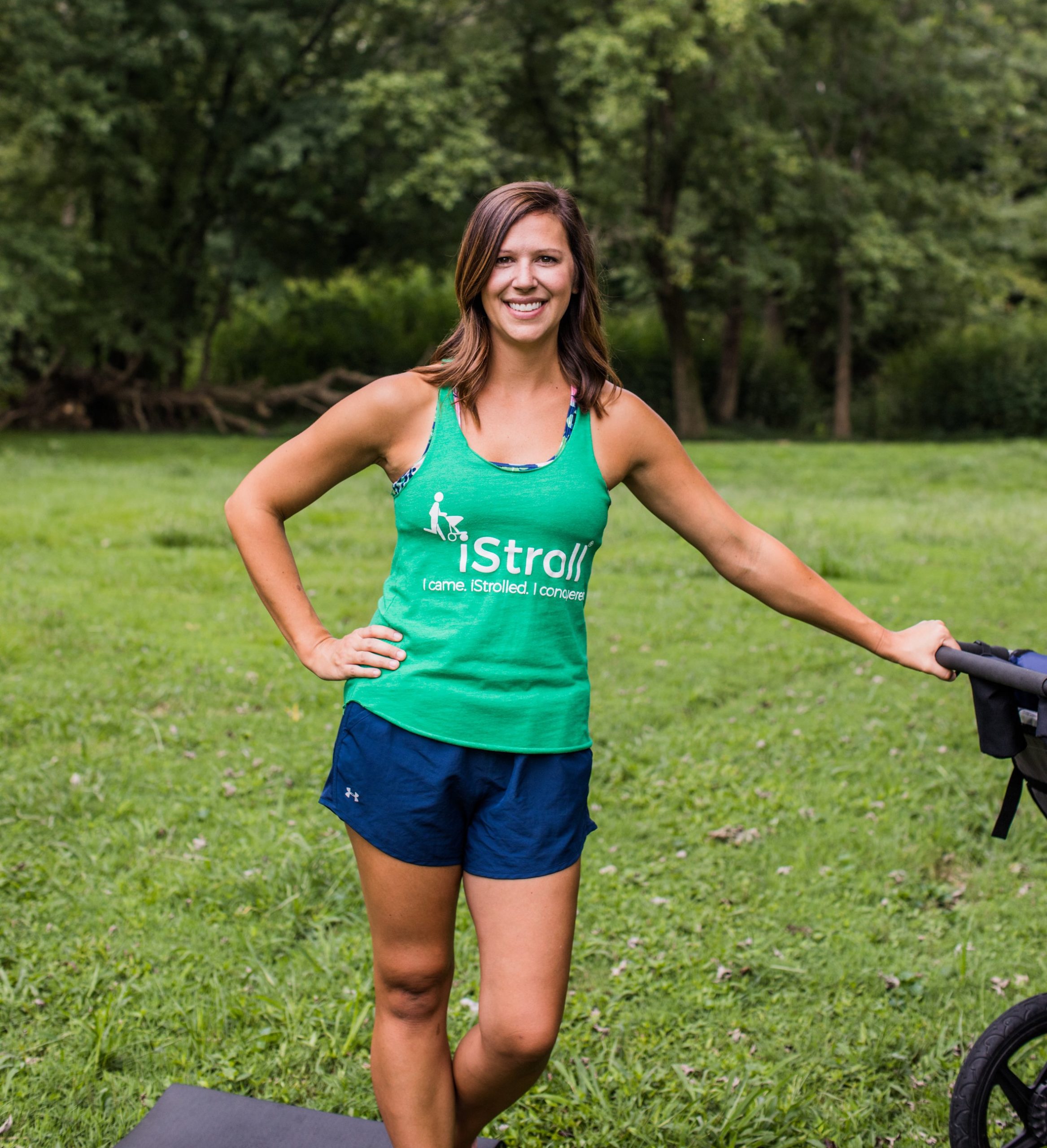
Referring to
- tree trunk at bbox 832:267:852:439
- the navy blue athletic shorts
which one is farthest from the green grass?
tree trunk at bbox 832:267:852:439

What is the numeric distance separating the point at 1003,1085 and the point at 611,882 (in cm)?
197

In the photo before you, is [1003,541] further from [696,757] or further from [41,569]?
[41,569]

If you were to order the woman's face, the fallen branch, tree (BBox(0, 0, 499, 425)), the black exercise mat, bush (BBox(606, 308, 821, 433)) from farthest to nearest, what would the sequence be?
bush (BBox(606, 308, 821, 433))
the fallen branch
tree (BBox(0, 0, 499, 425))
the black exercise mat
the woman's face

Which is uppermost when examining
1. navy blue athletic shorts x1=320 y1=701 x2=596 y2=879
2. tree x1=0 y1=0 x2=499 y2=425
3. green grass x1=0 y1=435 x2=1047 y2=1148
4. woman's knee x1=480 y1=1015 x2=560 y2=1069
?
tree x1=0 y1=0 x2=499 y2=425

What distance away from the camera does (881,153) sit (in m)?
27.0

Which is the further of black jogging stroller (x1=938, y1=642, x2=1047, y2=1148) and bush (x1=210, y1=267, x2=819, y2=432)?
bush (x1=210, y1=267, x2=819, y2=432)

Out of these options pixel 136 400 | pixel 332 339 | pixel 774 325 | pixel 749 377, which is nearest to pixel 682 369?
pixel 749 377

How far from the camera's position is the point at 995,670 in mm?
2154

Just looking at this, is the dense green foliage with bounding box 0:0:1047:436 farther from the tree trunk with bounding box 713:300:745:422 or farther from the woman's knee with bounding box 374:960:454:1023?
the woman's knee with bounding box 374:960:454:1023

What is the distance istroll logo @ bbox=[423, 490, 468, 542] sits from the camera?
2170 millimetres

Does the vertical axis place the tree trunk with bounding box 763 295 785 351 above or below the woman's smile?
above

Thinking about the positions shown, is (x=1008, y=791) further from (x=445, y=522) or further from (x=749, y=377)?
(x=749, y=377)

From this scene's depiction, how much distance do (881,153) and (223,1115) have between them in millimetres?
27838

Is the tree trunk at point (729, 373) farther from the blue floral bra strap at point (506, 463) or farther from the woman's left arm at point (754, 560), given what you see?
the blue floral bra strap at point (506, 463)
